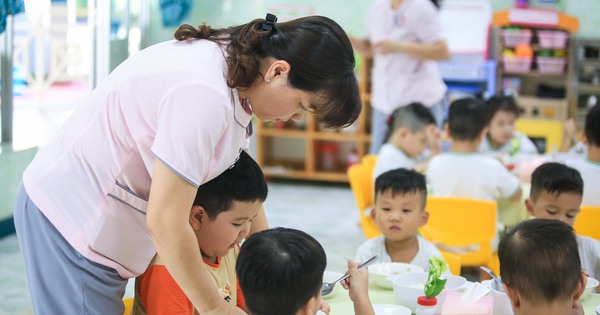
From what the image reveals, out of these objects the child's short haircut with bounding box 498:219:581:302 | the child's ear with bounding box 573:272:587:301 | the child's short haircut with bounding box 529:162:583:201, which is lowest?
the child's short haircut with bounding box 529:162:583:201

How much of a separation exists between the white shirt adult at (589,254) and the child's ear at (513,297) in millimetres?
892

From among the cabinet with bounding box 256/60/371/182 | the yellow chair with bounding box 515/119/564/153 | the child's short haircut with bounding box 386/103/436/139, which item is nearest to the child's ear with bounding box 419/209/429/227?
the child's short haircut with bounding box 386/103/436/139

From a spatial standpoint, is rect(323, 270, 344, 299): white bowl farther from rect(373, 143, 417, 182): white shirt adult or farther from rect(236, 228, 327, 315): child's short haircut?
rect(373, 143, 417, 182): white shirt adult

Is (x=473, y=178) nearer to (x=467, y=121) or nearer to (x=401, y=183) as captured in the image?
(x=467, y=121)

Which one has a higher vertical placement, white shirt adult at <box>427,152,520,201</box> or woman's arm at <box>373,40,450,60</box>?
woman's arm at <box>373,40,450,60</box>

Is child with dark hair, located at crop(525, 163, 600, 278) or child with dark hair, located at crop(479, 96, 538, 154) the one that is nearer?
child with dark hair, located at crop(525, 163, 600, 278)

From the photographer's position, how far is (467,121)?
384cm

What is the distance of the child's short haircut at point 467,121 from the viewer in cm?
383

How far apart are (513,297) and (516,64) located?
17.1ft

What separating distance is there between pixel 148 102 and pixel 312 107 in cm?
33

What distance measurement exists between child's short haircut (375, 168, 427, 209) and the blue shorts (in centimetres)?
143

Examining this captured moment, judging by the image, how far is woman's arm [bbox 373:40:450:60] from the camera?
14.9 feet

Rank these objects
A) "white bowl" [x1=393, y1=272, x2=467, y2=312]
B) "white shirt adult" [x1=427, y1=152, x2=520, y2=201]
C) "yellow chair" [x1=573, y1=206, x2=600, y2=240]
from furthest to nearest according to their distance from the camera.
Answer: "white shirt adult" [x1=427, y1=152, x2=520, y2=201]
"yellow chair" [x1=573, y1=206, x2=600, y2=240]
"white bowl" [x1=393, y1=272, x2=467, y2=312]

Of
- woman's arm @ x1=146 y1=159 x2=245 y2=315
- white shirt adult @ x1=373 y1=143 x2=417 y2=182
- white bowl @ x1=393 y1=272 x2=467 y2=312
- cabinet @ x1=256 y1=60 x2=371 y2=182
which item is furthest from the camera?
cabinet @ x1=256 y1=60 x2=371 y2=182
